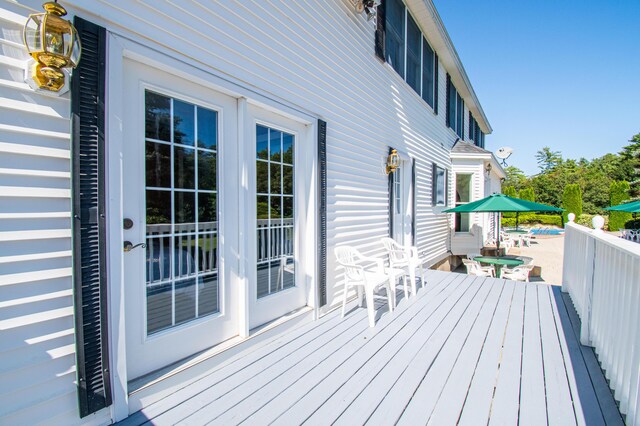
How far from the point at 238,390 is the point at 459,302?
302 cm

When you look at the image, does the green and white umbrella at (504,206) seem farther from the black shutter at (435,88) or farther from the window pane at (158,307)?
the window pane at (158,307)

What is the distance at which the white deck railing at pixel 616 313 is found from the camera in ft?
5.39

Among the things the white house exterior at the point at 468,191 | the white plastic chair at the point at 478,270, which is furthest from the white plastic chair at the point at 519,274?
the white house exterior at the point at 468,191

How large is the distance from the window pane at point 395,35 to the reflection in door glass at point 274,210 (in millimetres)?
3177

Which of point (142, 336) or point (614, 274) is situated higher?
point (614, 274)

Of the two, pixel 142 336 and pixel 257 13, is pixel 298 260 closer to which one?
pixel 142 336

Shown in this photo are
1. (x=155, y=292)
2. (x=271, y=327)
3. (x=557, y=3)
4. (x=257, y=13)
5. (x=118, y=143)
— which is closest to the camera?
(x=118, y=143)

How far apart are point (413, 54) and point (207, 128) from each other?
5422mm

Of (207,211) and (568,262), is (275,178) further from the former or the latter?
(568,262)

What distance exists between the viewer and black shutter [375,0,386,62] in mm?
4797

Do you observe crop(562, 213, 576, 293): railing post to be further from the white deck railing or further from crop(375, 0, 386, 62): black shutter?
crop(375, 0, 386, 62): black shutter

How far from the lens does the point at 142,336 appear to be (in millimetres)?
1948

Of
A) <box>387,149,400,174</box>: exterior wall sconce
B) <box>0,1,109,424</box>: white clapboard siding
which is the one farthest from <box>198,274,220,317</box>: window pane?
<box>387,149,400,174</box>: exterior wall sconce

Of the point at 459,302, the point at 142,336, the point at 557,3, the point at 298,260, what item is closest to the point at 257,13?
the point at 298,260
